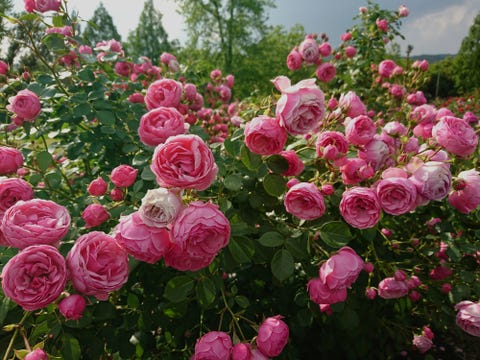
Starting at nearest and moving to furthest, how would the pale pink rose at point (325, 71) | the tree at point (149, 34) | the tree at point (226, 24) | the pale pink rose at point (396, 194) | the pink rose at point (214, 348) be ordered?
the pink rose at point (214, 348) → the pale pink rose at point (396, 194) → the pale pink rose at point (325, 71) → the tree at point (226, 24) → the tree at point (149, 34)

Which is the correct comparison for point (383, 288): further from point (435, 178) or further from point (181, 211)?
point (181, 211)

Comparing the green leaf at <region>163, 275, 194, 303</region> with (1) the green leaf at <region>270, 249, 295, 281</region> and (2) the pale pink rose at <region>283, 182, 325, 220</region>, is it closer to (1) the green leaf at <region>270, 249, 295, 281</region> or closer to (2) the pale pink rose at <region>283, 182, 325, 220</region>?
(1) the green leaf at <region>270, 249, 295, 281</region>

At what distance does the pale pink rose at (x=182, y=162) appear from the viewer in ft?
2.81

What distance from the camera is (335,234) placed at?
1146 millimetres

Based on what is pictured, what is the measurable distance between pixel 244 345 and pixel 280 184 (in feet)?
1.64

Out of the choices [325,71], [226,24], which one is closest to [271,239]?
[325,71]

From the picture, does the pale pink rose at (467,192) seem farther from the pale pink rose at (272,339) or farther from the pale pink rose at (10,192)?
the pale pink rose at (10,192)

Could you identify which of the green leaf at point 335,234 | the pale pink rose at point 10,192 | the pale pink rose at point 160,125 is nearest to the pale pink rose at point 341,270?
the green leaf at point 335,234

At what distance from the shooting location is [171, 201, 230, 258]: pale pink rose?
2.76 ft

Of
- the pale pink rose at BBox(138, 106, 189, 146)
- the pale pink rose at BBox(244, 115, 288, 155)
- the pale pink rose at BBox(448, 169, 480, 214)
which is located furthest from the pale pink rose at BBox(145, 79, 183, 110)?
the pale pink rose at BBox(448, 169, 480, 214)

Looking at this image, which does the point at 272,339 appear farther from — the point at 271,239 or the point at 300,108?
the point at 300,108

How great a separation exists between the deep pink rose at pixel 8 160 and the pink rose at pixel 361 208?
1122 mm

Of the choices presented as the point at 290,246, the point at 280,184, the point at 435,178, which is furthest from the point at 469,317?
the point at 280,184

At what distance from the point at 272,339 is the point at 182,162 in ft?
1.82
